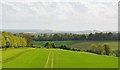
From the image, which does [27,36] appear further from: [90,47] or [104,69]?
[104,69]

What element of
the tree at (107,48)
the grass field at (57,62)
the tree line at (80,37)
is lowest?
the tree at (107,48)

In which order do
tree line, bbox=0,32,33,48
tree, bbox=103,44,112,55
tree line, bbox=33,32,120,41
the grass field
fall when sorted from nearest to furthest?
the grass field < tree line, bbox=0,32,33,48 < tree, bbox=103,44,112,55 < tree line, bbox=33,32,120,41

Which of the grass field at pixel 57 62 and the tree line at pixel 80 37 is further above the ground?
the tree line at pixel 80 37

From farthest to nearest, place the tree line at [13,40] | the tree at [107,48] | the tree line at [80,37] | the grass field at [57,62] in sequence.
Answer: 1. the tree line at [80,37]
2. the tree at [107,48]
3. the tree line at [13,40]
4. the grass field at [57,62]

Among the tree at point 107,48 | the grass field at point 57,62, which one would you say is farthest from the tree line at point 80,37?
the grass field at point 57,62

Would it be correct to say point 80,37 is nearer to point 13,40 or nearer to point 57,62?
point 13,40

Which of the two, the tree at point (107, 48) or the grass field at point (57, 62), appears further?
the tree at point (107, 48)

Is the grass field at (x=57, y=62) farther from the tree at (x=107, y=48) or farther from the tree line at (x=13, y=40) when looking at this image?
the tree at (x=107, y=48)

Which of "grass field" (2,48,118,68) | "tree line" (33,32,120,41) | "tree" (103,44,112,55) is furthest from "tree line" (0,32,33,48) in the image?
"tree" (103,44,112,55)

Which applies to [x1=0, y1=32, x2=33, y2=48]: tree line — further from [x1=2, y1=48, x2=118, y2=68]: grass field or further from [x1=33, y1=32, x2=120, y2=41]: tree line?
[x1=2, y1=48, x2=118, y2=68]: grass field

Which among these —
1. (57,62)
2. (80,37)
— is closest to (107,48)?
(80,37)
